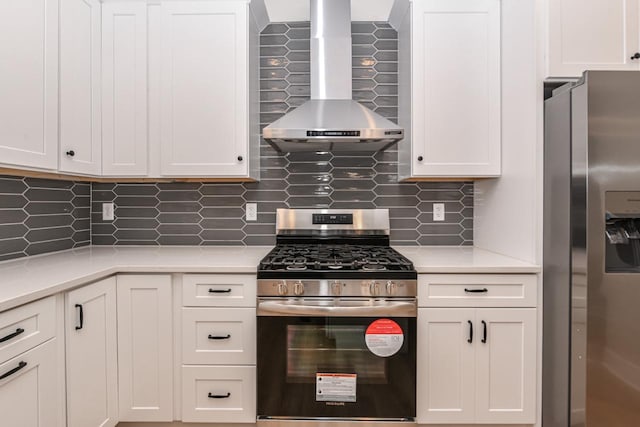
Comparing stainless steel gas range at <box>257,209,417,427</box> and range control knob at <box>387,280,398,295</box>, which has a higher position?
range control knob at <box>387,280,398,295</box>

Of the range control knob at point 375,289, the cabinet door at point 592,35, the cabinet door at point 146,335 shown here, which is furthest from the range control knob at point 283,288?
the cabinet door at point 592,35

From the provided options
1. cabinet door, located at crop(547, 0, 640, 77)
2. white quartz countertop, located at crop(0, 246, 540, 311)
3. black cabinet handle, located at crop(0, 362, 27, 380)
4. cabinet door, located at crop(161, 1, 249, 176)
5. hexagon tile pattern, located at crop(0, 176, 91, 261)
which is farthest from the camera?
cabinet door, located at crop(161, 1, 249, 176)

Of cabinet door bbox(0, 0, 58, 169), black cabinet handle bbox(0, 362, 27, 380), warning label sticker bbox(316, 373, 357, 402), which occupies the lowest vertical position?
warning label sticker bbox(316, 373, 357, 402)

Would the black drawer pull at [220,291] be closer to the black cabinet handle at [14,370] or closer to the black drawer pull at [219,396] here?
the black drawer pull at [219,396]

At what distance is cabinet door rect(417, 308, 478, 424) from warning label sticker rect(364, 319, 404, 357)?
0.14m

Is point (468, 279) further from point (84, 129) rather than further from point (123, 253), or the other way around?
point (84, 129)

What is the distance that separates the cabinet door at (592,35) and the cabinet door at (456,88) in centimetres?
41

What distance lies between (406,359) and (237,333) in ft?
2.68

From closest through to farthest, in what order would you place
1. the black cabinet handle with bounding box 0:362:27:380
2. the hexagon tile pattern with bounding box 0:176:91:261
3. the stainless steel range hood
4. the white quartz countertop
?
1. the black cabinet handle with bounding box 0:362:27:380
2. the white quartz countertop
3. the hexagon tile pattern with bounding box 0:176:91:261
4. the stainless steel range hood

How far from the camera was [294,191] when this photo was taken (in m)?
2.57

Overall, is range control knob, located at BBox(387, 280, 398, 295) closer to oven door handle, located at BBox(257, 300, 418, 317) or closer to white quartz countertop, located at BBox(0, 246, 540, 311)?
oven door handle, located at BBox(257, 300, 418, 317)

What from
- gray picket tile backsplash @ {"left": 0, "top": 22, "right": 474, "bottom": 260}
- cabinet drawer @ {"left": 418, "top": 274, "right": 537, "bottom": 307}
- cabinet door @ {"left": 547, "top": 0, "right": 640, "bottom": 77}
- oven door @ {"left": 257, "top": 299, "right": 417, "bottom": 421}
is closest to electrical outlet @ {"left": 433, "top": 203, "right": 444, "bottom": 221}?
gray picket tile backsplash @ {"left": 0, "top": 22, "right": 474, "bottom": 260}

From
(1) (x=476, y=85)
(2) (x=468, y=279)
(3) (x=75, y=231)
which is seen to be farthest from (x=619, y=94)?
(3) (x=75, y=231)

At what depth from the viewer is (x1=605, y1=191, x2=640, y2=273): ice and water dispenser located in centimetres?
148
